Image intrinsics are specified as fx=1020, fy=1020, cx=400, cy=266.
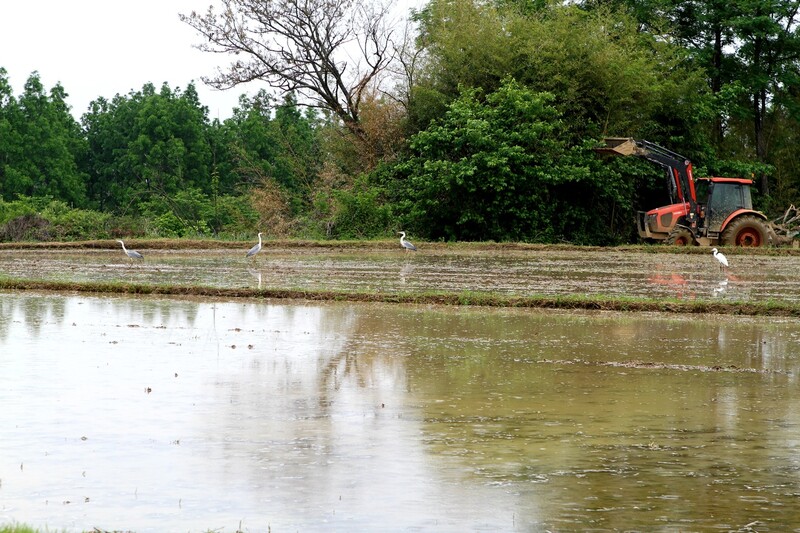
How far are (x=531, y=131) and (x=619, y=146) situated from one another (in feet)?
7.83

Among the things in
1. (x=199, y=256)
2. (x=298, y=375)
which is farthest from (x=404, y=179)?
(x=298, y=375)

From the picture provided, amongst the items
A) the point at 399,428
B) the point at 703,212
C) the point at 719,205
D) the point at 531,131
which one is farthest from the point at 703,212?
the point at 399,428

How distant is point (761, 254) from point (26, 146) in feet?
133

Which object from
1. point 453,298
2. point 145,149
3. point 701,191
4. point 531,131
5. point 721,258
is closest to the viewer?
point 453,298

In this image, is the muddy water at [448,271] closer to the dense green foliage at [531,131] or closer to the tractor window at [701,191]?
the dense green foliage at [531,131]

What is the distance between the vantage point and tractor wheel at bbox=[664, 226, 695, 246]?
26609 millimetres

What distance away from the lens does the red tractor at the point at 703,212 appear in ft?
87.4

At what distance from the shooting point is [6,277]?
1728cm

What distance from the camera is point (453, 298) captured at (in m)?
14.0

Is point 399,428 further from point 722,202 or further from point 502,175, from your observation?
point 722,202

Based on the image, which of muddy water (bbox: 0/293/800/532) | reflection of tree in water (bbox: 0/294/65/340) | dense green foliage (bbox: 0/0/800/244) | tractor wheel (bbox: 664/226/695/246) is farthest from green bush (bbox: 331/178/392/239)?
muddy water (bbox: 0/293/800/532)

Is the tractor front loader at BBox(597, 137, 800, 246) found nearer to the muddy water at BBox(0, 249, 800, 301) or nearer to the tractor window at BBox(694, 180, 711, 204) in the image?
the tractor window at BBox(694, 180, 711, 204)

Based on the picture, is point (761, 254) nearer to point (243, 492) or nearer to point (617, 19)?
point (617, 19)

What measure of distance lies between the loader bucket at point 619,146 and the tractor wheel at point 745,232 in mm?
3197
